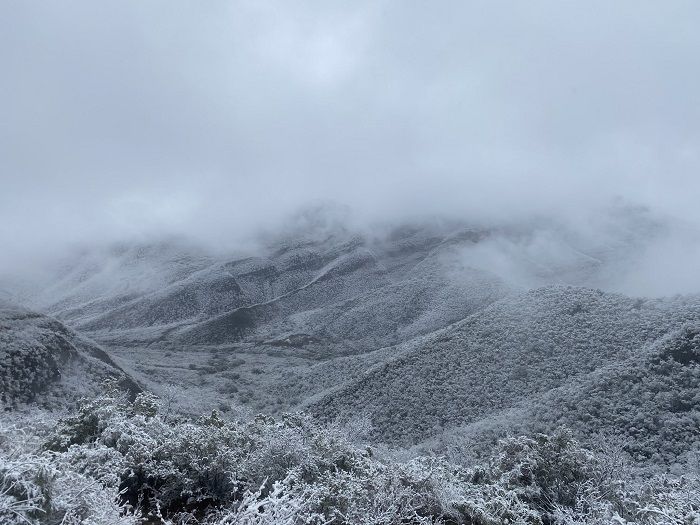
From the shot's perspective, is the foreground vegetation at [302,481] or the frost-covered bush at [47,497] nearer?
the frost-covered bush at [47,497]

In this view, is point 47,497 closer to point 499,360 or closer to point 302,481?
point 302,481

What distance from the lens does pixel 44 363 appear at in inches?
1223

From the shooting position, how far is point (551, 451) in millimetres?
12523

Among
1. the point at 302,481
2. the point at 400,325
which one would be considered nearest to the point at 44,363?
the point at 302,481

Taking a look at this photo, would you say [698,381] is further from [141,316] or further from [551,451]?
[141,316]

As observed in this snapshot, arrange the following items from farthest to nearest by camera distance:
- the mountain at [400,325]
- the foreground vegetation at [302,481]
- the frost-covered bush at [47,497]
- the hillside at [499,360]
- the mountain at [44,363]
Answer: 1. the hillside at [499,360]
2. the mountain at [400,325]
3. the mountain at [44,363]
4. the foreground vegetation at [302,481]
5. the frost-covered bush at [47,497]

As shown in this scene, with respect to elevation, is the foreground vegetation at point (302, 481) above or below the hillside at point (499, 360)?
below

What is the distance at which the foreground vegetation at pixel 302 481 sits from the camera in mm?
7648

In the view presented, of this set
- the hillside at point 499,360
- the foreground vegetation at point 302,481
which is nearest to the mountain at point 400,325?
the hillside at point 499,360

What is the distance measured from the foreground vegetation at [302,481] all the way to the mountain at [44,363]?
49.8 ft

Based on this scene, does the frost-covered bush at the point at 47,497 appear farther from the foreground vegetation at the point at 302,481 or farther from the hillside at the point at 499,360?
the hillside at the point at 499,360

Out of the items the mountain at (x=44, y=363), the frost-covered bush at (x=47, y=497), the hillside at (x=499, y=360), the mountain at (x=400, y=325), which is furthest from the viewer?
the hillside at (x=499, y=360)

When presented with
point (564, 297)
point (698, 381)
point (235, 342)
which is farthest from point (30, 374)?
point (235, 342)

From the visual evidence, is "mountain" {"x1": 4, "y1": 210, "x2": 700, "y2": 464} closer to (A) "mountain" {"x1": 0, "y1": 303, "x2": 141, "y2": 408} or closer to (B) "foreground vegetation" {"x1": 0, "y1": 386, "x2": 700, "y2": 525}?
(A) "mountain" {"x1": 0, "y1": 303, "x2": 141, "y2": 408}
